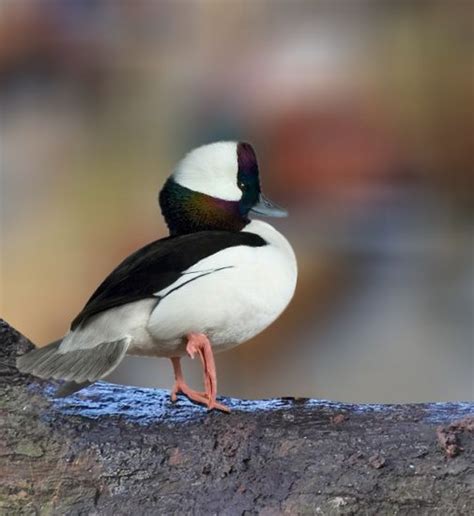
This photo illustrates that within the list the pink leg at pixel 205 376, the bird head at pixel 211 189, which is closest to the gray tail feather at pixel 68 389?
the pink leg at pixel 205 376

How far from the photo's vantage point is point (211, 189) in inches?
54.5

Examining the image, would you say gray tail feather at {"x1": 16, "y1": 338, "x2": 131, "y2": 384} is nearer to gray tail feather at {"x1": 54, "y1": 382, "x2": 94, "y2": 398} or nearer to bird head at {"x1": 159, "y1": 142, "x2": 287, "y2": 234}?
gray tail feather at {"x1": 54, "y1": 382, "x2": 94, "y2": 398}

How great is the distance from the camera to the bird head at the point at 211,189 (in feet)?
4.55

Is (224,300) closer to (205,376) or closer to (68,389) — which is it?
(205,376)

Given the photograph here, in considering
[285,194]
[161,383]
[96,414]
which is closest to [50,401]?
[96,414]

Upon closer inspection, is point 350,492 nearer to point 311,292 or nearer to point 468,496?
point 468,496

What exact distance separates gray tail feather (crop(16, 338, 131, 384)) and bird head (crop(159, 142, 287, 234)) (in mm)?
205

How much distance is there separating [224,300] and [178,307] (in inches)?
2.2

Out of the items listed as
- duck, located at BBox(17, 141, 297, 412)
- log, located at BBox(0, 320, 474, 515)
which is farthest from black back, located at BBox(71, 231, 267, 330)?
log, located at BBox(0, 320, 474, 515)

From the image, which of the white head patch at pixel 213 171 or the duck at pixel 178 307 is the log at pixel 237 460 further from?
the white head patch at pixel 213 171

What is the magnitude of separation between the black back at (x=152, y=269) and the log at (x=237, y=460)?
138 millimetres

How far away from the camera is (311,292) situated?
3129mm

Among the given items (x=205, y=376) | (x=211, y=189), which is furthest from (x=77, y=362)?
(x=211, y=189)

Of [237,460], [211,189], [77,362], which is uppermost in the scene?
[211,189]
